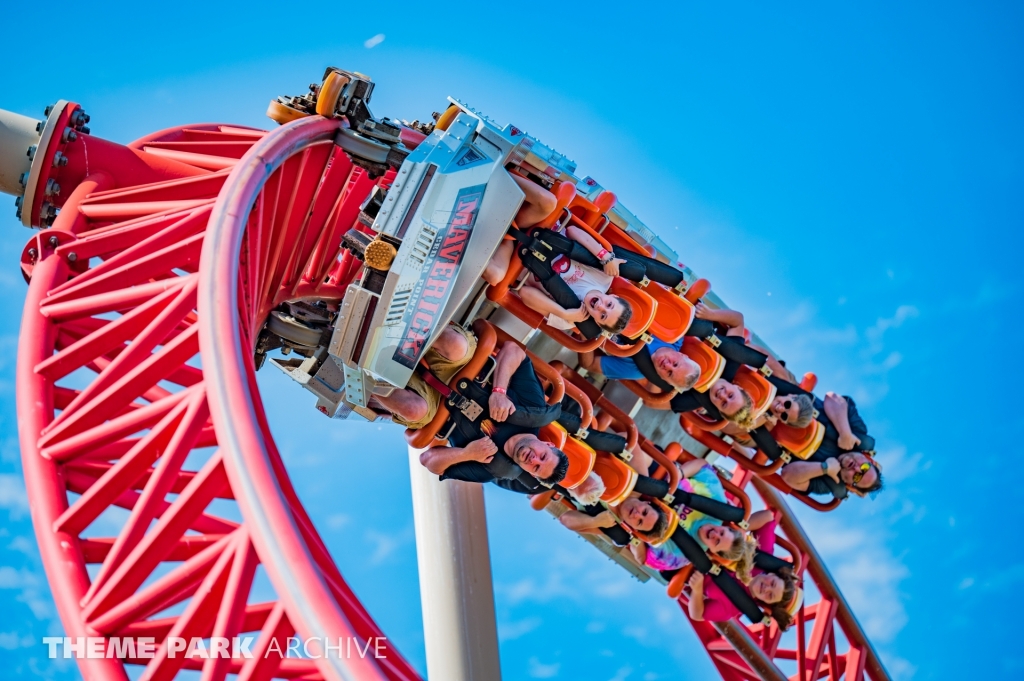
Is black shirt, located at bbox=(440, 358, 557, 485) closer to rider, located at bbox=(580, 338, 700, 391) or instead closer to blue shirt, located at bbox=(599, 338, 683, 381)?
rider, located at bbox=(580, 338, 700, 391)

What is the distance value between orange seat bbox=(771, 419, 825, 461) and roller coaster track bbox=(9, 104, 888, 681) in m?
4.86

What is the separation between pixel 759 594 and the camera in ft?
32.6

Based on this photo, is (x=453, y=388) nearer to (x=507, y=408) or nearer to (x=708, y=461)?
(x=507, y=408)

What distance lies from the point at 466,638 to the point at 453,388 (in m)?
2.71

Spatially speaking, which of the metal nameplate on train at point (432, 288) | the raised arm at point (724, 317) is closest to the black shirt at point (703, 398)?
the raised arm at point (724, 317)

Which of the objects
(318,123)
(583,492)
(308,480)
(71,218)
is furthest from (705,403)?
(308,480)

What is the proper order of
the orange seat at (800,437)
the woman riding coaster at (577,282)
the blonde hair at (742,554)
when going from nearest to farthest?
the woman riding coaster at (577,282) < the blonde hair at (742,554) < the orange seat at (800,437)

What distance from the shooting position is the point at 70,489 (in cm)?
480

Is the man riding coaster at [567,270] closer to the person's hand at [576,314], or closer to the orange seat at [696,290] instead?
the person's hand at [576,314]

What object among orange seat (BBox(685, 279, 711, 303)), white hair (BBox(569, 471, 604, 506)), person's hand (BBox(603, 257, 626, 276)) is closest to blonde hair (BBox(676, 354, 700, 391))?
orange seat (BBox(685, 279, 711, 303))

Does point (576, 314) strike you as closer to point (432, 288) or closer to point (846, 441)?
point (432, 288)

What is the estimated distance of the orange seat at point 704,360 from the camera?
8.80m

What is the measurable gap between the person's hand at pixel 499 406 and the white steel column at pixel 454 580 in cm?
219

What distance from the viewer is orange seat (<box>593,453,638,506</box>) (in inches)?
338
